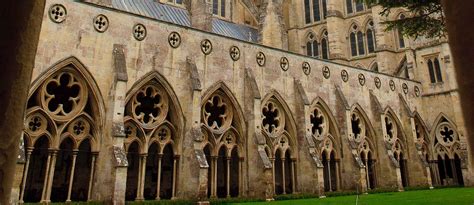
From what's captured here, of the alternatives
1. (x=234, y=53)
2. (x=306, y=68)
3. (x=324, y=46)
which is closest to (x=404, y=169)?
(x=306, y=68)

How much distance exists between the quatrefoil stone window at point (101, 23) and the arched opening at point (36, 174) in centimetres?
509

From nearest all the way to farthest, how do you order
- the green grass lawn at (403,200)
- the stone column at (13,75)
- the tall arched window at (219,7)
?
the stone column at (13,75), the green grass lawn at (403,200), the tall arched window at (219,7)

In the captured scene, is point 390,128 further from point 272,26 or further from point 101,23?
point 101,23

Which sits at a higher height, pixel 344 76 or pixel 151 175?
pixel 344 76

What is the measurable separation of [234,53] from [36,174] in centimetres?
1029

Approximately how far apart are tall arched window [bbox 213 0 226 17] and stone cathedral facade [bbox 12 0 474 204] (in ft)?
2.27

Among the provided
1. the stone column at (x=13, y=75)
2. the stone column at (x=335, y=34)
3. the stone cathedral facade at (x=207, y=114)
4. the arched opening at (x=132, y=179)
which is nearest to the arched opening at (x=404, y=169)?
the stone cathedral facade at (x=207, y=114)

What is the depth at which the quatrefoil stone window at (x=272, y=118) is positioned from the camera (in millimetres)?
18341

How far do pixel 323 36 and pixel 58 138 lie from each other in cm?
2870

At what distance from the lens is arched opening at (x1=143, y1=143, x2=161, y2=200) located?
56.7 ft

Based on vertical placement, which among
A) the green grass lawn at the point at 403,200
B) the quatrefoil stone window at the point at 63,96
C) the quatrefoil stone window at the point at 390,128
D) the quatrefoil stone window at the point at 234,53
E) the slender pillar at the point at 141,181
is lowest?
the green grass lawn at the point at 403,200

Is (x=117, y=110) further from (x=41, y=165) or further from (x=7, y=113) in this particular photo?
(x=7, y=113)

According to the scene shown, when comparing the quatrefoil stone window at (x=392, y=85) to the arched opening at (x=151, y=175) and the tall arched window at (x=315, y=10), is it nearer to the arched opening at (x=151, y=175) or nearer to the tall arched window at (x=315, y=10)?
the tall arched window at (x=315, y=10)

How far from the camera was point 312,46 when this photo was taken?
36062 millimetres
